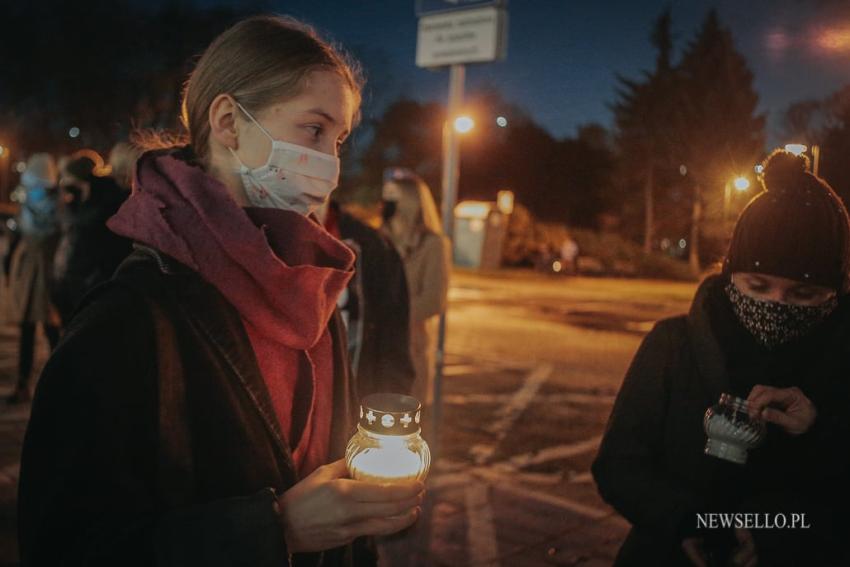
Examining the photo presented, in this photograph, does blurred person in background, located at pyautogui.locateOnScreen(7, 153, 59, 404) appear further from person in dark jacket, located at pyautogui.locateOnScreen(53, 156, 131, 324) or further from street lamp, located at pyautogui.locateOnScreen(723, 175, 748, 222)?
street lamp, located at pyautogui.locateOnScreen(723, 175, 748, 222)

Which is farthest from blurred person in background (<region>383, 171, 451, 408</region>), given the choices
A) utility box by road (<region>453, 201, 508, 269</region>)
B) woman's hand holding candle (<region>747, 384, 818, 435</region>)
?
utility box by road (<region>453, 201, 508, 269</region>)

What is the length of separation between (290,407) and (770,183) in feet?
4.81

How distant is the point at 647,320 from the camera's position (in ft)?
56.1

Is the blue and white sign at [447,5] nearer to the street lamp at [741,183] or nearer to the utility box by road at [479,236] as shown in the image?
the street lamp at [741,183]

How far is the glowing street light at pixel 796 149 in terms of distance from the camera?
6.81 ft

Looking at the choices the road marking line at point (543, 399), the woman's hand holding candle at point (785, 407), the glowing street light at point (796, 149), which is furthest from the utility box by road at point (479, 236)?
the woman's hand holding candle at point (785, 407)

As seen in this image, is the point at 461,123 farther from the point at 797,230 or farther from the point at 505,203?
the point at 505,203

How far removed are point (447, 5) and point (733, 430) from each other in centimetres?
382

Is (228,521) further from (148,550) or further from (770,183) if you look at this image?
(770,183)

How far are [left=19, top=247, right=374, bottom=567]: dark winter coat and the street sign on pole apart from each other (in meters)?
3.62

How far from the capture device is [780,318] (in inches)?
78.3

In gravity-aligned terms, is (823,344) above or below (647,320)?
above

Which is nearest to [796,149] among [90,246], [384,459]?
[384,459]

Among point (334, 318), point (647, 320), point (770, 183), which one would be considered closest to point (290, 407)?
point (334, 318)
